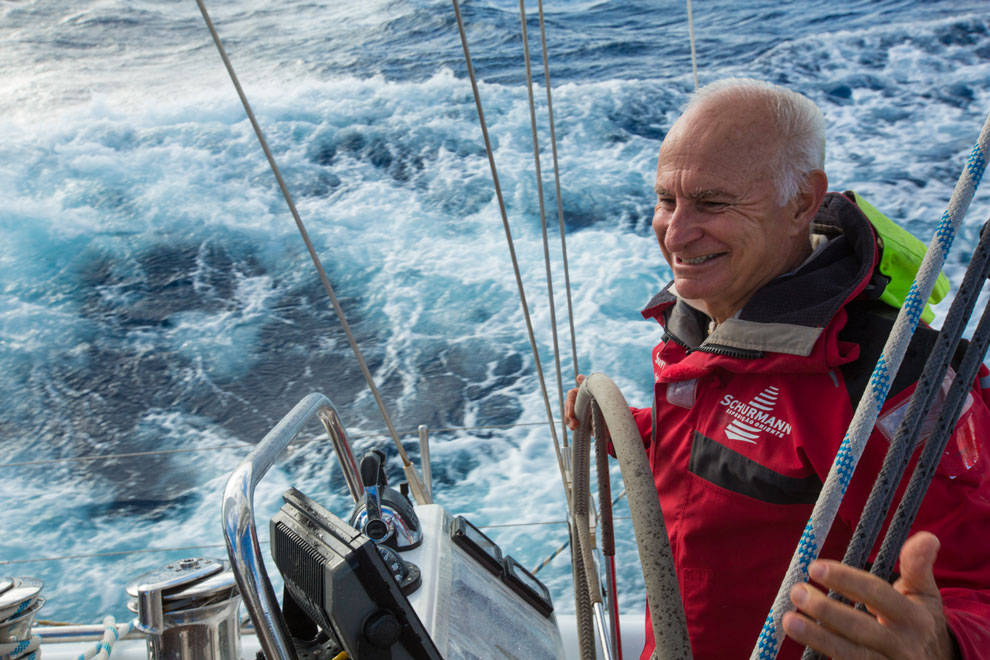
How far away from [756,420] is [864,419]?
13.1 inches

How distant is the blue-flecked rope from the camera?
522 mm

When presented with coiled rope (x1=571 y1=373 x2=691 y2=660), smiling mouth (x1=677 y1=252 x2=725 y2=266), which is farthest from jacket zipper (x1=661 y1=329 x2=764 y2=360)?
coiled rope (x1=571 y1=373 x2=691 y2=660)

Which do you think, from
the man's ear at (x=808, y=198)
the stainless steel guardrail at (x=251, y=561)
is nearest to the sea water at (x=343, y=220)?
the man's ear at (x=808, y=198)

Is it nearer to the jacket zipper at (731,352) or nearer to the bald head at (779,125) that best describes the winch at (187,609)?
the jacket zipper at (731,352)

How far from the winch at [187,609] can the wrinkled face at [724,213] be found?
639 millimetres

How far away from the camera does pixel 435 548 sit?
1126mm

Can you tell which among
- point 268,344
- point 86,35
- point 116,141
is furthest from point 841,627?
point 86,35

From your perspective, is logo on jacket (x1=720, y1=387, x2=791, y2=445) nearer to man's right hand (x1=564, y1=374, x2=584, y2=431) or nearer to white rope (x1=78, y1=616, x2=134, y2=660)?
man's right hand (x1=564, y1=374, x2=584, y2=431)

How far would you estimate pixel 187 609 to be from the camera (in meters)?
0.93

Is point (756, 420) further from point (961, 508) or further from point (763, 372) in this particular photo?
point (961, 508)

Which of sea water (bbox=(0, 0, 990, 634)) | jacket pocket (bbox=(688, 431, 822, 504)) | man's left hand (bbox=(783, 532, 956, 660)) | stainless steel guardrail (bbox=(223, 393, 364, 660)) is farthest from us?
sea water (bbox=(0, 0, 990, 634))

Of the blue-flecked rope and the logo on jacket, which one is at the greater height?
the blue-flecked rope

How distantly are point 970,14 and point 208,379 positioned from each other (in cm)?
762

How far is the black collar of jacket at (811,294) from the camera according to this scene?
846 millimetres
